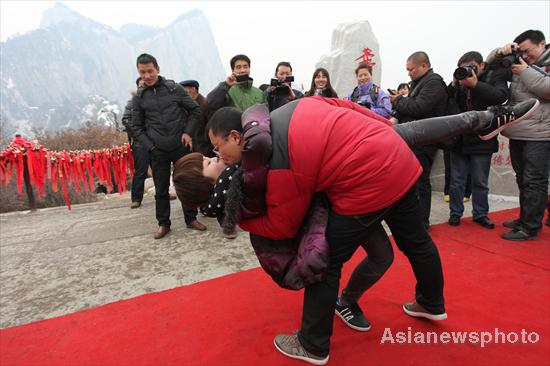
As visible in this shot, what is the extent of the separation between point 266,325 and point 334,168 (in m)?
0.96

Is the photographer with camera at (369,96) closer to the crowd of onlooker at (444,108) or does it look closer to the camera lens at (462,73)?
the crowd of onlooker at (444,108)

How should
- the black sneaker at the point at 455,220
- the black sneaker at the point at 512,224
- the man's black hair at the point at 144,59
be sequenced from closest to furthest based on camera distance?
1. the black sneaker at the point at 512,224
2. the man's black hair at the point at 144,59
3. the black sneaker at the point at 455,220

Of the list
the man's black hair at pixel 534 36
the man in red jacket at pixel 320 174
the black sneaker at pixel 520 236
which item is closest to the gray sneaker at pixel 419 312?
the man in red jacket at pixel 320 174

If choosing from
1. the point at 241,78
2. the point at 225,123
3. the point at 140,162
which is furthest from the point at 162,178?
the point at 225,123

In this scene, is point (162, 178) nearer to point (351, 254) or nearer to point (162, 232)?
point (162, 232)

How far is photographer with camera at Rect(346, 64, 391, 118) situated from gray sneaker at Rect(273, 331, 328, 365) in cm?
231

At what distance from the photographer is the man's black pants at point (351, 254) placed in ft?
4.00

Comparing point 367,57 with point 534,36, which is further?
point 367,57

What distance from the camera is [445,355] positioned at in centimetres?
134

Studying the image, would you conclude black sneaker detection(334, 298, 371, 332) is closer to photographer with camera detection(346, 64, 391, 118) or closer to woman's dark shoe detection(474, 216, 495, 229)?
woman's dark shoe detection(474, 216, 495, 229)

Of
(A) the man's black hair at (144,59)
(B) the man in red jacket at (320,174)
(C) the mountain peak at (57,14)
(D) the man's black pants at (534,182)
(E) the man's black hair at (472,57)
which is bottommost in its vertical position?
(D) the man's black pants at (534,182)

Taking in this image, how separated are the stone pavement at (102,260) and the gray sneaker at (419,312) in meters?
1.08

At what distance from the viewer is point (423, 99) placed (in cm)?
257

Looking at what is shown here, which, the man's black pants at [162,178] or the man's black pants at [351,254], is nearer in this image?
the man's black pants at [351,254]
